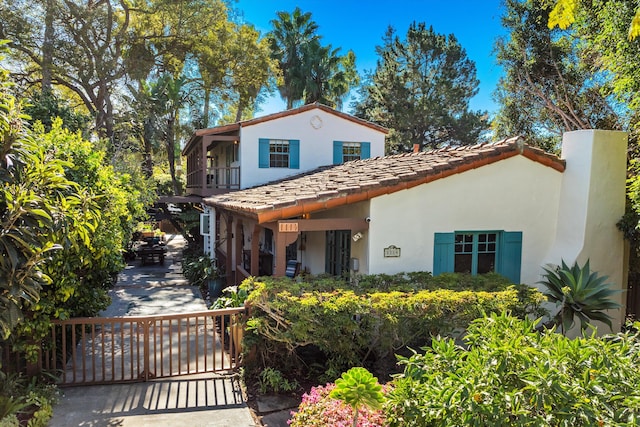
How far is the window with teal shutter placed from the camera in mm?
8664

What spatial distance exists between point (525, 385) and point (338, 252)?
23.3 ft

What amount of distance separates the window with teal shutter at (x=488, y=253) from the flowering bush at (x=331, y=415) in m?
4.86

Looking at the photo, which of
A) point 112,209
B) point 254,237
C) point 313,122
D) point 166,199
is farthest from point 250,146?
point 112,209

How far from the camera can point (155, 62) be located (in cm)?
2698

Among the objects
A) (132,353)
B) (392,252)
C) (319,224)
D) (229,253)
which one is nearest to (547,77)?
(392,252)

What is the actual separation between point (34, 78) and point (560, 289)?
28745mm

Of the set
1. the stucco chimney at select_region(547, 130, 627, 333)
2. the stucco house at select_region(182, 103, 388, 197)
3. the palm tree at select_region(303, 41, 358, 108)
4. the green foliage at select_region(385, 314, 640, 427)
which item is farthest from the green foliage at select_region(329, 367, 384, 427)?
the palm tree at select_region(303, 41, 358, 108)

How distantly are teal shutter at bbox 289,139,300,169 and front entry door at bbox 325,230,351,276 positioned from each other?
245 inches

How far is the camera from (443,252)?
330 inches

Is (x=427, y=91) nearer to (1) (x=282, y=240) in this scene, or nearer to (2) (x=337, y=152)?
(2) (x=337, y=152)

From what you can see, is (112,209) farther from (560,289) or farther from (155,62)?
(155,62)

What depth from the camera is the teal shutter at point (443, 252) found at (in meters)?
8.34

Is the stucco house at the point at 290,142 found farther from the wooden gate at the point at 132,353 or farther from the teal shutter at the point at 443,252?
the wooden gate at the point at 132,353

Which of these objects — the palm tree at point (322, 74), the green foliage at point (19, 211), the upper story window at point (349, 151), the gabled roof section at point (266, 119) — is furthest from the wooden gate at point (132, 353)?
the palm tree at point (322, 74)
